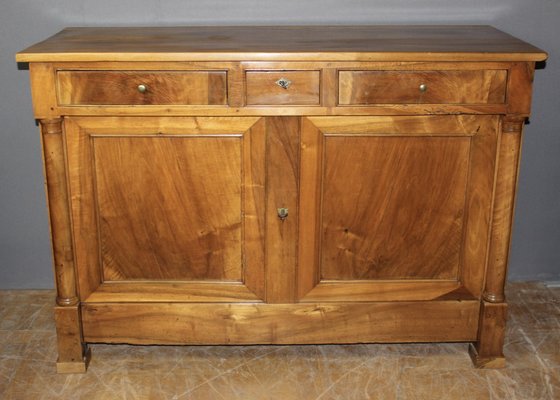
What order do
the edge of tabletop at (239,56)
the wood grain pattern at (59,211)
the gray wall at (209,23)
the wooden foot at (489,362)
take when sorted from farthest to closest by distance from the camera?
the gray wall at (209,23) < the wooden foot at (489,362) < the wood grain pattern at (59,211) < the edge of tabletop at (239,56)

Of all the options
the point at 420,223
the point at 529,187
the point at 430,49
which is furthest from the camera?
the point at 529,187

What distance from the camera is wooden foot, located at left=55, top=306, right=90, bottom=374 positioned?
229 cm

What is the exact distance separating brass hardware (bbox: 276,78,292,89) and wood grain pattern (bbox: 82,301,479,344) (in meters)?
0.69

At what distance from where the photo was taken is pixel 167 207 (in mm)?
2199

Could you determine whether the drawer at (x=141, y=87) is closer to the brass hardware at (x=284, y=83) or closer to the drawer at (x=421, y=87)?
the brass hardware at (x=284, y=83)

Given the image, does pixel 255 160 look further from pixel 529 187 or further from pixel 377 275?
pixel 529 187

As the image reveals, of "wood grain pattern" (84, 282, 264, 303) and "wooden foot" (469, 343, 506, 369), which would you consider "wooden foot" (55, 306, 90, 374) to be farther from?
"wooden foot" (469, 343, 506, 369)

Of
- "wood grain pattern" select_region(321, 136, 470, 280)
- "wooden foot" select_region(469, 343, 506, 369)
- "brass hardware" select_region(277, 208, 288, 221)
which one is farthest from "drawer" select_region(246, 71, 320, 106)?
"wooden foot" select_region(469, 343, 506, 369)

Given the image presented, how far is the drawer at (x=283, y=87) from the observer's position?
2041 millimetres

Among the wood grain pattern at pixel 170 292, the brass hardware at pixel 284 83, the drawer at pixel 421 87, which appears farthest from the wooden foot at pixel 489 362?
the brass hardware at pixel 284 83

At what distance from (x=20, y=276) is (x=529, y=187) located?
6.42 ft

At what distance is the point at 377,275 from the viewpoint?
229 cm

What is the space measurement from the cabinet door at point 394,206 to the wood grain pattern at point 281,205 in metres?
0.03

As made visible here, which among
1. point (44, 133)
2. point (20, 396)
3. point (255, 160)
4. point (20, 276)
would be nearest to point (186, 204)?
point (255, 160)
